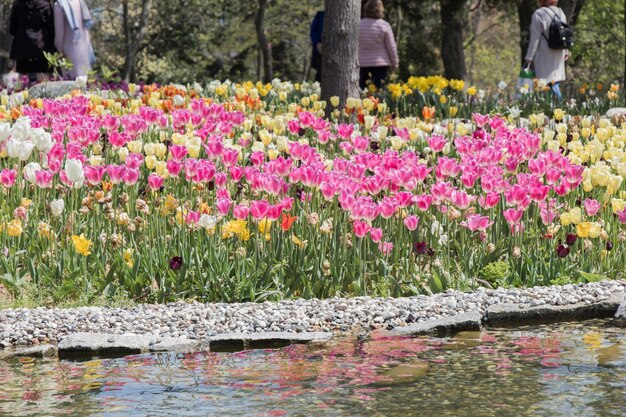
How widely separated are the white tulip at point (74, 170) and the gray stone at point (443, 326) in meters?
2.07

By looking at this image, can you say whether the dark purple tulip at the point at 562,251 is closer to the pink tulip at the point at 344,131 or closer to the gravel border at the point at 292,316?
the gravel border at the point at 292,316

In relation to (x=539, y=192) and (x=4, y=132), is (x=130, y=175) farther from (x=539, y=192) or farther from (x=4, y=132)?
(x=539, y=192)

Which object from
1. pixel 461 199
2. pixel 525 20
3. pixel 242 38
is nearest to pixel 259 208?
pixel 461 199

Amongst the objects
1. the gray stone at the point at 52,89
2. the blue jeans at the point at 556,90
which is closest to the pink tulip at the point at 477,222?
the gray stone at the point at 52,89

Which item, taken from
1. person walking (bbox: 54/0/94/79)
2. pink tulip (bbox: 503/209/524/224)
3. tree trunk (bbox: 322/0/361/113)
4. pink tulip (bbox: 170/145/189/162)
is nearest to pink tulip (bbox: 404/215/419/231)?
pink tulip (bbox: 503/209/524/224)

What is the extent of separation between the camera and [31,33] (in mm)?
15062

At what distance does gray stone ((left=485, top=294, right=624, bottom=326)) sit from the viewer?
6.16m

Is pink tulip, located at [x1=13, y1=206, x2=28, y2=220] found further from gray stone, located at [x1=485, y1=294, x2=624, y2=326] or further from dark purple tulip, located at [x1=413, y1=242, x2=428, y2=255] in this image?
gray stone, located at [x1=485, y1=294, x2=624, y2=326]

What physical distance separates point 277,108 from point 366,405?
939 cm

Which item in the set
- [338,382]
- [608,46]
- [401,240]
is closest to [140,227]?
[401,240]

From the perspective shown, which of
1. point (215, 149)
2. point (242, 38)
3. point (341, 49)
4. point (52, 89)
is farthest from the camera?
point (242, 38)

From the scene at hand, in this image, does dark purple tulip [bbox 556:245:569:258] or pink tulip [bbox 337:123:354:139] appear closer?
dark purple tulip [bbox 556:245:569:258]

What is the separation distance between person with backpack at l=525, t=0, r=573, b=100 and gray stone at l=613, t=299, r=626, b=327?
987 centimetres

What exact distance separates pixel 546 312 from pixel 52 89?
909 cm
